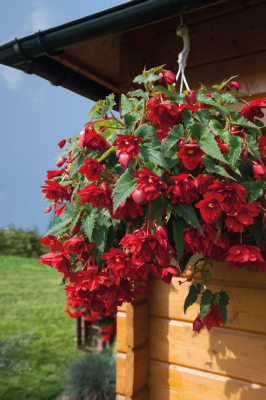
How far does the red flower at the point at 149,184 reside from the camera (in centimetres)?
52

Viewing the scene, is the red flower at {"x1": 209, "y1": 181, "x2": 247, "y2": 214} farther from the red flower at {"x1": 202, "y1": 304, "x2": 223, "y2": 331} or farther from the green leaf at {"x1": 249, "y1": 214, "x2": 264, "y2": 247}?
the red flower at {"x1": 202, "y1": 304, "x2": 223, "y2": 331}

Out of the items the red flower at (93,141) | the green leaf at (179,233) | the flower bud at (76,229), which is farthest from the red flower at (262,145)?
the flower bud at (76,229)

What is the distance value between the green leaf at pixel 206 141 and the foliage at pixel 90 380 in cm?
322

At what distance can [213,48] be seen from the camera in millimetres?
1347

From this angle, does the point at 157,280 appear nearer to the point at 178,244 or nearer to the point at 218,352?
the point at 218,352

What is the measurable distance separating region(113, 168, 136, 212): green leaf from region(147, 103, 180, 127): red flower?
16cm

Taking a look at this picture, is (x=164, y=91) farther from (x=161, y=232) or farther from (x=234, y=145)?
(x=161, y=232)

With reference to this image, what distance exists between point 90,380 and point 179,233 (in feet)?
10.4

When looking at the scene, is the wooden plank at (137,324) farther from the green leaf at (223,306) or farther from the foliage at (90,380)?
the foliage at (90,380)

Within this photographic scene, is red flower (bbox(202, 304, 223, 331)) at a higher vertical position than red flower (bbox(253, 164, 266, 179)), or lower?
lower

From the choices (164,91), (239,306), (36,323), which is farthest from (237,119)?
(36,323)

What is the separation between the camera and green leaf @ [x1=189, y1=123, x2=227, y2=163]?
55cm

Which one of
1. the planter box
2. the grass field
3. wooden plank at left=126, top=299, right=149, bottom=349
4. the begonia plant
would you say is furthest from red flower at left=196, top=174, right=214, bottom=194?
the grass field

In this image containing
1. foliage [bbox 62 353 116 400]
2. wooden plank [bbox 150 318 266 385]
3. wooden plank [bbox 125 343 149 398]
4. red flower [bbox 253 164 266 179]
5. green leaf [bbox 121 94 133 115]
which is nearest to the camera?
red flower [bbox 253 164 266 179]
